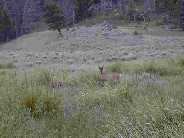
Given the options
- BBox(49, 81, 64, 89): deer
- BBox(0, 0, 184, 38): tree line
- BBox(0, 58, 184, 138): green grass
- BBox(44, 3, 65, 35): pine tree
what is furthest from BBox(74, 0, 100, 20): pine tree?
BBox(0, 58, 184, 138): green grass

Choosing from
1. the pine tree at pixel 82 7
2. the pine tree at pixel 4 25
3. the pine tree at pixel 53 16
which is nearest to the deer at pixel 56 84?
the pine tree at pixel 53 16

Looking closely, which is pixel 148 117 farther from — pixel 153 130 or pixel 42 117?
pixel 42 117

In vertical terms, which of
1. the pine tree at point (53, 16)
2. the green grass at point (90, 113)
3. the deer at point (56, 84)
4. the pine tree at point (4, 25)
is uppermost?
the green grass at point (90, 113)

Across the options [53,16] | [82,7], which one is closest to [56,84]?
[53,16]

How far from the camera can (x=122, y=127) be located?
441cm

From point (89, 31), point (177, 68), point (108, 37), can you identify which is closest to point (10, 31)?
point (89, 31)

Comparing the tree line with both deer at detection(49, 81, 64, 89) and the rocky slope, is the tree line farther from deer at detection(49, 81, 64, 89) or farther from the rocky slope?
deer at detection(49, 81, 64, 89)

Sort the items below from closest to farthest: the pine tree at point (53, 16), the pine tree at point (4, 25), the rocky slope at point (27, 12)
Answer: the pine tree at point (53, 16), the pine tree at point (4, 25), the rocky slope at point (27, 12)

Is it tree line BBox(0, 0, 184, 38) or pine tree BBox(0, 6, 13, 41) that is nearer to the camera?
Answer: tree line BBox(0, 0, 184, 38)

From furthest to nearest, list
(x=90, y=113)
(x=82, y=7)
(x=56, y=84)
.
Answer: (x=82, y=7), (x=56, y=84), (x=90, y=113)

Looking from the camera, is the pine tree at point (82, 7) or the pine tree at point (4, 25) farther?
the pine tree at point (82, 7)

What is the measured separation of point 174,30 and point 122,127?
54.0 metres

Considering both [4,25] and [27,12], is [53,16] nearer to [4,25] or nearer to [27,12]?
[4,25]

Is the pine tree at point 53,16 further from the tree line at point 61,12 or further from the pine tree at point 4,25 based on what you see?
the pine tree at point 4,25
